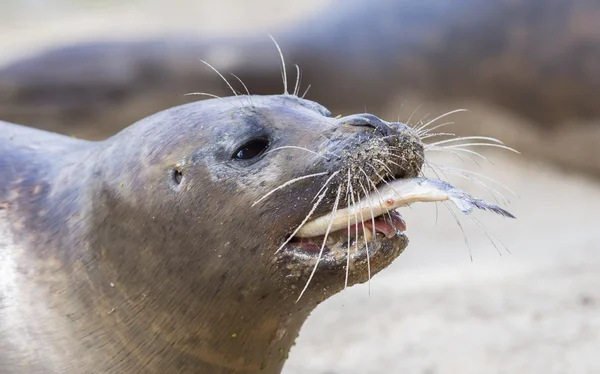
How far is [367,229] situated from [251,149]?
0.37m

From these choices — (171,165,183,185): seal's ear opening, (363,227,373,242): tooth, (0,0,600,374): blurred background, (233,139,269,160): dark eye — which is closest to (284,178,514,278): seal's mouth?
(363,227,373,242): tooth

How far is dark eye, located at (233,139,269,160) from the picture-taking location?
7.14 ft

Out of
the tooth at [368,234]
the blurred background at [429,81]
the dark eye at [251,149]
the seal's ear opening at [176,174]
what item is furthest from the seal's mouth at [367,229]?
the blurred background at [429,81]

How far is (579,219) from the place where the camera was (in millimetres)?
6809

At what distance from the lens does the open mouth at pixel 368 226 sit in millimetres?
2029

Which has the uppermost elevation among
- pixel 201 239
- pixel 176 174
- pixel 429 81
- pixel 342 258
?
pixel 429 81

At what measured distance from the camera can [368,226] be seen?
2090 millimetres

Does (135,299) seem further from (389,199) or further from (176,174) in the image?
(389,199)

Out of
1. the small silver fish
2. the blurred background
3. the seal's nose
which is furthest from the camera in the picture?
the blurred background

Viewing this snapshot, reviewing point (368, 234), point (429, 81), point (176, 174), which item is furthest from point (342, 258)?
point (429, 81)

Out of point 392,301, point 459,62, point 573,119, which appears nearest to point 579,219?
point 573,119

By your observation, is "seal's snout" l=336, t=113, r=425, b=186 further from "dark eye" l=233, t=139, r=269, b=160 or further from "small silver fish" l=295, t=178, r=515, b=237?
"dark eye" l=233, t=139, r=269, b=160

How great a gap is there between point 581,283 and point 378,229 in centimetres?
279

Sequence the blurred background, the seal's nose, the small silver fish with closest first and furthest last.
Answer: the small silver fish
the seal's nose
the blurred background
